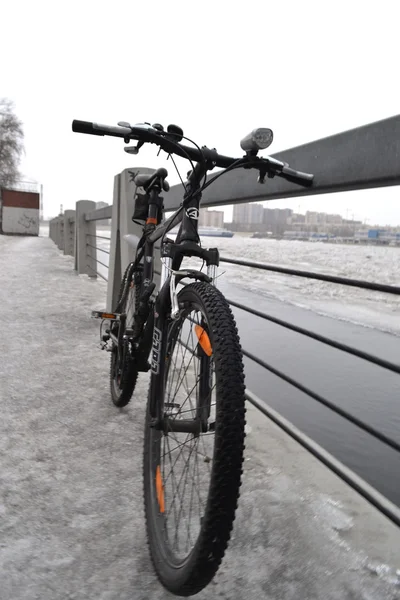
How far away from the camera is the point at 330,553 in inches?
56.0

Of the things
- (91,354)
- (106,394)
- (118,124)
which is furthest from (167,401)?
(91,354)

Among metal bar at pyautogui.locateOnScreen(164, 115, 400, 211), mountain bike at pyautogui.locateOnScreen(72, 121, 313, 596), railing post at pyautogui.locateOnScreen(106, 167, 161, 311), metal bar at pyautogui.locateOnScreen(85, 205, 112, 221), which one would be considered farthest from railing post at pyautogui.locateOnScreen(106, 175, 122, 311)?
mountain bike at pyautogui.locateOnScreen(72, 121, 313, 596)

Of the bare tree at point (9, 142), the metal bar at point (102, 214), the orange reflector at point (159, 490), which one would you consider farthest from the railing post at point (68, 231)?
the bare tree at point (9, 142)

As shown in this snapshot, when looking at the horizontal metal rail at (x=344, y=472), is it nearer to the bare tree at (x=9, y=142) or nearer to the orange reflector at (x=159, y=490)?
the orange reflector at (x=159, y=490)

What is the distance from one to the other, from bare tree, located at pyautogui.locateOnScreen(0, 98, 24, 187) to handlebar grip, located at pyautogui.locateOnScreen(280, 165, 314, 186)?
40.8 m

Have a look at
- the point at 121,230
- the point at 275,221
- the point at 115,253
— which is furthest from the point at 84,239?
the point at 275,221

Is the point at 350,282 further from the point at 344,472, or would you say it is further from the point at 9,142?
the point at 9,142

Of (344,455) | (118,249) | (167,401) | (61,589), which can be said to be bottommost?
(344,455)

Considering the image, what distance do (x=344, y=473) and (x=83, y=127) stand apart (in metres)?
1.53

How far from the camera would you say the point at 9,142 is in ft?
123

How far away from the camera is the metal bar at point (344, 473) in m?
1.56

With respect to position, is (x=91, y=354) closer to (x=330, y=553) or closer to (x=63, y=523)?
(x=63, y=523)

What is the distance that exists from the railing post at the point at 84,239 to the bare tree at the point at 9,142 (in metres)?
33.4

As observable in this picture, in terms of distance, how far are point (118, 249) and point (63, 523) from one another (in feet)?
9.25
